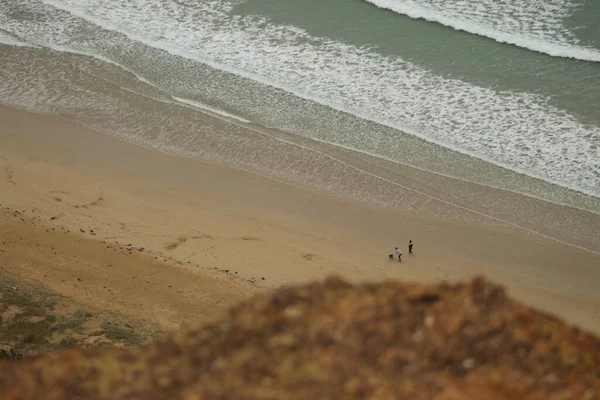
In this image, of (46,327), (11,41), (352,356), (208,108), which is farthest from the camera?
(11,41)

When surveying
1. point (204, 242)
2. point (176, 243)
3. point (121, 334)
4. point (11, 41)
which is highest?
point (11, 41)

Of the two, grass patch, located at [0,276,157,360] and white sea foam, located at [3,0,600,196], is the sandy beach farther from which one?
white sea foam, located at [3,0,600,196]

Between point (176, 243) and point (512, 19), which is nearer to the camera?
point (176, 243)

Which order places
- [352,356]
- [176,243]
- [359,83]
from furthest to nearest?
[359,83] → [176,243] → [352,356]

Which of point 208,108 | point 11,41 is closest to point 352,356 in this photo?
point 208,108

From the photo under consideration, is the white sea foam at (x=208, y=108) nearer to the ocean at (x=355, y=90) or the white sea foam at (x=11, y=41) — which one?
the ocean at (x=355, y=90)

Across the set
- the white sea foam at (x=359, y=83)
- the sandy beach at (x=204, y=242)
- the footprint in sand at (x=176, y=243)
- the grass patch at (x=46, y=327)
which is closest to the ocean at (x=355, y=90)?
the white sea foam at (x=359, y=83)

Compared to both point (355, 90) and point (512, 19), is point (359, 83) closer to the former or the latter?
point (355, 90)

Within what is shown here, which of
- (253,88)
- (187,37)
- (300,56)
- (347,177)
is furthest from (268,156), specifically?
(187,37)

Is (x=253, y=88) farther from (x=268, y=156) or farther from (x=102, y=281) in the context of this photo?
(x=102, y=281)
